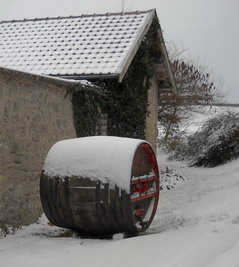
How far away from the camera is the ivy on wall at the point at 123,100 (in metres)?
8.51

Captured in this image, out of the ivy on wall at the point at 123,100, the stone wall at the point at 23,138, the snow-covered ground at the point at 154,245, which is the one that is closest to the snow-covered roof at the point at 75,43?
the ivy on wall at the point at 123,100

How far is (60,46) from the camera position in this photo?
11219 mm

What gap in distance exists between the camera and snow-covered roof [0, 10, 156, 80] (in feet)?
32.5

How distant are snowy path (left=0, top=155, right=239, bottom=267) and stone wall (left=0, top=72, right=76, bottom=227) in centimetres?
36

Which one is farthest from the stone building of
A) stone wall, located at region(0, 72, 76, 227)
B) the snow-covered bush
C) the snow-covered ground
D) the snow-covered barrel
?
the snow-covered bush

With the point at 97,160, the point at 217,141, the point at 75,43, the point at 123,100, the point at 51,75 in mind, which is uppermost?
the point at 75,43

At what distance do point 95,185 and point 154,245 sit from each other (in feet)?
3.22

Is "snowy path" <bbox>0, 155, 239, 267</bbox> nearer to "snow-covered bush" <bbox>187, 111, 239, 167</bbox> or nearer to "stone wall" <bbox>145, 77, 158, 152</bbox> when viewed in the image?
"stone wall" <bbox>145, 77, 158, 152</bbox>

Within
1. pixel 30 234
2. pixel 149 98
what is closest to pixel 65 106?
pixel 30 234

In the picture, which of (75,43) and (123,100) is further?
(75,43)

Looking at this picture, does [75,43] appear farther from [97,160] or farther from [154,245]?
[154,245]

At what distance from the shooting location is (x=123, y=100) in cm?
1091

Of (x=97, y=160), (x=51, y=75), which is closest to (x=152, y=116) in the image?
(x=51, y=75)

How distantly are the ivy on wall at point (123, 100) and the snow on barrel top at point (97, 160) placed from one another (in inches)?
113
